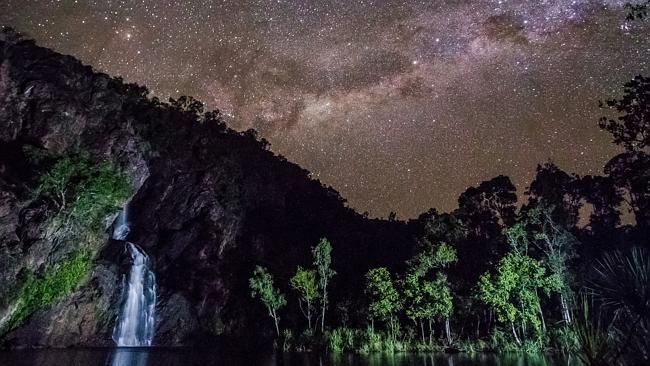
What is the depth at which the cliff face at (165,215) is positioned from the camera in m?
42.7

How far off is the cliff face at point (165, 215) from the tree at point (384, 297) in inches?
713

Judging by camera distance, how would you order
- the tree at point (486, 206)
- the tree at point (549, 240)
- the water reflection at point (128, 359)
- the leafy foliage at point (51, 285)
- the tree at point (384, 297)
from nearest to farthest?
the water reflection at point (128, 359)
the leafy foliage at point (51, 285)
the tree at point (384, 297)
the tree at point (549, 240)
the tree at point (486, 206)

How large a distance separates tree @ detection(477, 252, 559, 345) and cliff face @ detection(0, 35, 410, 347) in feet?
87.4

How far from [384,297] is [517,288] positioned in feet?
39.5

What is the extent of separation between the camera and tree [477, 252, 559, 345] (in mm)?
36719

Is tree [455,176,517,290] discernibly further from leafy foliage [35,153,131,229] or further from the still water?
leafy foliage [35,153,131,229]

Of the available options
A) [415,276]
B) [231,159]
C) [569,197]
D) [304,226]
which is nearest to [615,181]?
[569,197]

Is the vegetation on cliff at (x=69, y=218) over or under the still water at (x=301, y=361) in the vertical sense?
over

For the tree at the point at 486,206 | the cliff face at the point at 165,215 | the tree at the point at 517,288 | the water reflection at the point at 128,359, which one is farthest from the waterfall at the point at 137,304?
the tree at the point at 486,206

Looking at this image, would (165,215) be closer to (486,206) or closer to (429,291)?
(429,291)

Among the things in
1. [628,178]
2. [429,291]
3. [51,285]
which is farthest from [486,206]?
[51,285]

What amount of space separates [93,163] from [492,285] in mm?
40691

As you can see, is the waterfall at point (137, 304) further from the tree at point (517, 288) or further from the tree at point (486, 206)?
the tree at point (486, 206)

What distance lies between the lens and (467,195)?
7744 centimetres
